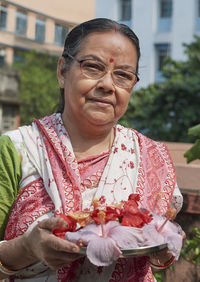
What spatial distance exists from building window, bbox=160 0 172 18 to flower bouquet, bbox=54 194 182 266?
24.0m

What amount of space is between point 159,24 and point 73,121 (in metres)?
23.5

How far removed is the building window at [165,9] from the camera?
24453 millimetres

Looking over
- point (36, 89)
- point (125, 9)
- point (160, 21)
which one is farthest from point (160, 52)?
point (36, 89)

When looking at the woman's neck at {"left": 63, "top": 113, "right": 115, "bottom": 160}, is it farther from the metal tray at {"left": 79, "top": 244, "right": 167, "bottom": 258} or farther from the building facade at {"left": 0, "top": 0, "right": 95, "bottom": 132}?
the building facade at {"left": 0, "top": 0, "right": 95, "bottom": 132}

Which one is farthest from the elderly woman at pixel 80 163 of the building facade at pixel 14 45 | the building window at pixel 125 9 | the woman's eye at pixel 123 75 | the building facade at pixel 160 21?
the building window at pixel 125 9

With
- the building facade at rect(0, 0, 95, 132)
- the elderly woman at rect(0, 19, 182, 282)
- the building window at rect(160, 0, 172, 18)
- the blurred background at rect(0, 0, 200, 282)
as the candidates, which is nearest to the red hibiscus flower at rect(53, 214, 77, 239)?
the elderly woman at rect(0, 19, 182, 282)

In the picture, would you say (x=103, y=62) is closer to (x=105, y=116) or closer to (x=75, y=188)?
(x=105, y=116)

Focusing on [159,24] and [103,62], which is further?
[159,24]

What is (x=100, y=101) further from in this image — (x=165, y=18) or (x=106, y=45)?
(x=165, y=18)

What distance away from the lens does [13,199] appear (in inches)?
76.6

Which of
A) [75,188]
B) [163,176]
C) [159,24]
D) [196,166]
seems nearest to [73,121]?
[75,188]

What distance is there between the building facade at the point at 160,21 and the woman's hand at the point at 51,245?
72.5 feet

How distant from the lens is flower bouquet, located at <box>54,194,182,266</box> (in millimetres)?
1499

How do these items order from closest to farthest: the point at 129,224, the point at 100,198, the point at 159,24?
the point at 129,224, the point at 100,198, the point at 159,24
